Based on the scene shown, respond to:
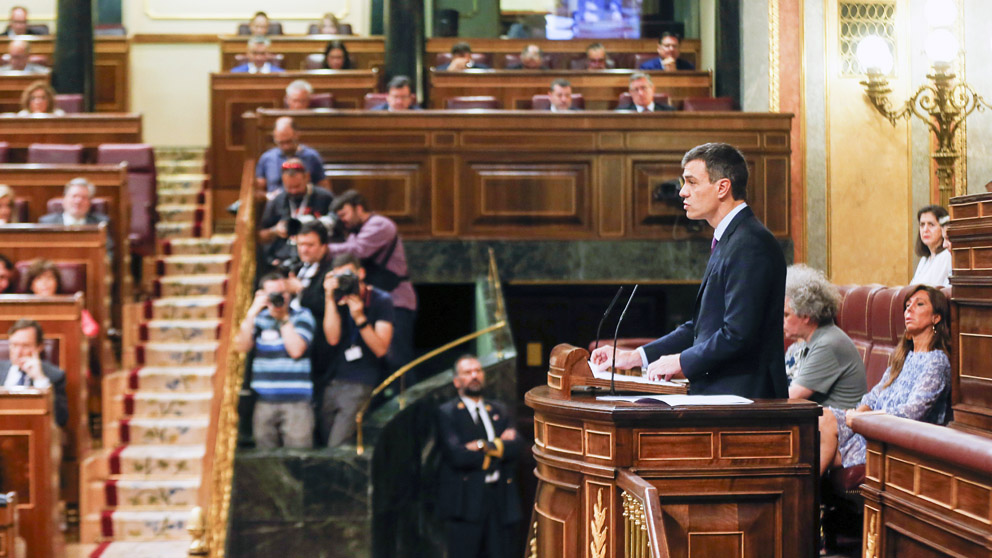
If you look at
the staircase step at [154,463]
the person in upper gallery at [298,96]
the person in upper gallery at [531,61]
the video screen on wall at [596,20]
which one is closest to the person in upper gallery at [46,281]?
the staircase step at [154,463]

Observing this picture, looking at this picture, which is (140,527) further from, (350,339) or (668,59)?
(668,59)

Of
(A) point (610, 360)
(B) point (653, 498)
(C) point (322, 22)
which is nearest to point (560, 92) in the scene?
(C) point (322, 22)

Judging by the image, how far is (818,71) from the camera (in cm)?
841

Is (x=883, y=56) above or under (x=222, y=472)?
above

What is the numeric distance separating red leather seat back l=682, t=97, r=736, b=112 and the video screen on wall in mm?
3648

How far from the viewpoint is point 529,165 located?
23.5ft

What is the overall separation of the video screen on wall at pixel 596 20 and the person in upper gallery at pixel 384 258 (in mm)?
6274

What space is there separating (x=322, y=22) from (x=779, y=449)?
9455 mm

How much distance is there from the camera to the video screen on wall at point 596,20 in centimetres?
1205

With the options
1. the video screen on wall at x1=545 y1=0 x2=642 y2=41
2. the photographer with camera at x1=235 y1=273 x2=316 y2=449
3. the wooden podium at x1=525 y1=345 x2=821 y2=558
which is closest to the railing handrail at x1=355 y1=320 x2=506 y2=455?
the photographer with camera at x1=235 y1=273 x2=316 y2=449

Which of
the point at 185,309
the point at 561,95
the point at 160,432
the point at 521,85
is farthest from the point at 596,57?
the point at 160,432

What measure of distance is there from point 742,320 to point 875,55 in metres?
5.75

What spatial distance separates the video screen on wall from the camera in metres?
12.1

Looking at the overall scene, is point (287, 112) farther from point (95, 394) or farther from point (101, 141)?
point (95, 394)
